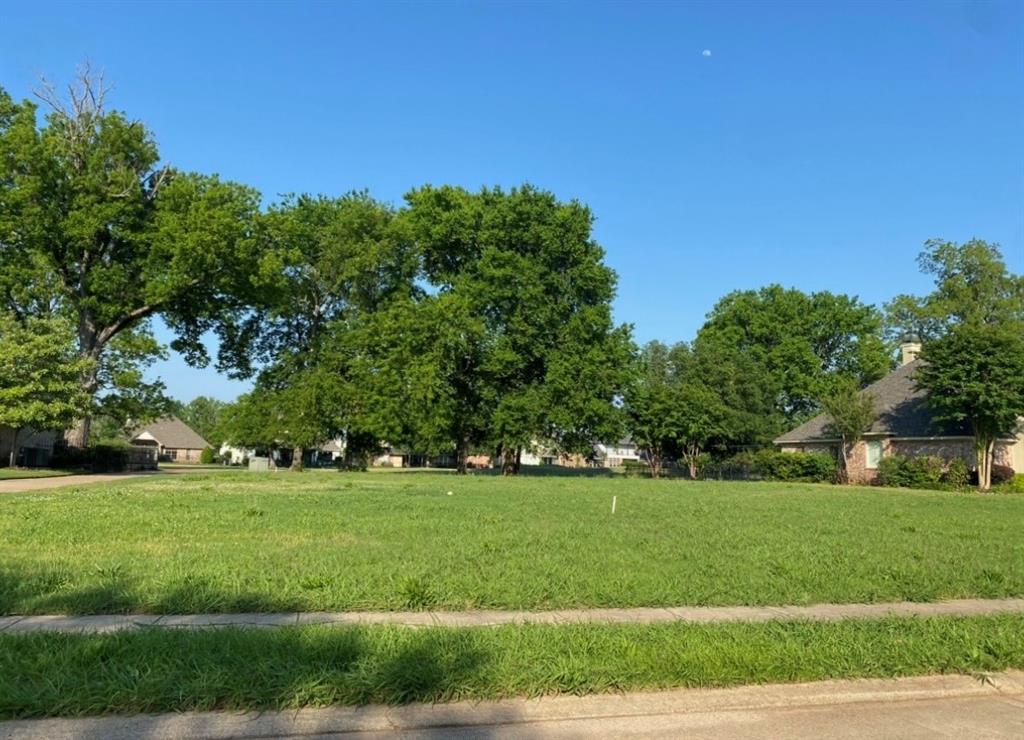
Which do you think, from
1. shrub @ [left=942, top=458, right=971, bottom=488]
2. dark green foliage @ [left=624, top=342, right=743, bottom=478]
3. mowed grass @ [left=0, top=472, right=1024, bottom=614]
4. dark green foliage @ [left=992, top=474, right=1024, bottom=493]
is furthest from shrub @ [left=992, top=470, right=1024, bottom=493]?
dark green foliage @ [left=624, top=342, right=743, bottom=478]

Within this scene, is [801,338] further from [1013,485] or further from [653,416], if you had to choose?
[1013,485]

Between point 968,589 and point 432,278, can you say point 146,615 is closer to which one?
point 968,589

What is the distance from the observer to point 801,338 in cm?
7506

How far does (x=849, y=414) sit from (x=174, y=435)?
7812 cm

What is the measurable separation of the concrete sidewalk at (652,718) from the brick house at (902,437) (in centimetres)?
3596

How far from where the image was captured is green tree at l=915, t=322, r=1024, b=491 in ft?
111

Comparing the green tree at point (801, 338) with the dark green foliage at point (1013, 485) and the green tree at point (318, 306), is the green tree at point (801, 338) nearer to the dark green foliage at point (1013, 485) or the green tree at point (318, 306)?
the green tree at point (318, 306)

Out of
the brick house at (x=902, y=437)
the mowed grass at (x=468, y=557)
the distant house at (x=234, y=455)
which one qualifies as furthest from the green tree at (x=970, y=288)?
the distant house at (x=234, y=455)

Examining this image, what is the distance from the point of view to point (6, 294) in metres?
39.0

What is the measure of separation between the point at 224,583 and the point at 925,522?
46.8 feet

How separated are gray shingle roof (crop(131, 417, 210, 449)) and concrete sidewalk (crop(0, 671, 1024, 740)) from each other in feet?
306

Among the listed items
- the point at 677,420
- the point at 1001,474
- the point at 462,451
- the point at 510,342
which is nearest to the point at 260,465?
the point at 462,451

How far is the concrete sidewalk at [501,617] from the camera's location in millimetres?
6355

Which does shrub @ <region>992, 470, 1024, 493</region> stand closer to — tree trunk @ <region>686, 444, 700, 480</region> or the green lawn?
tree trunk @ <region>686, 444, 700, 480</region>
